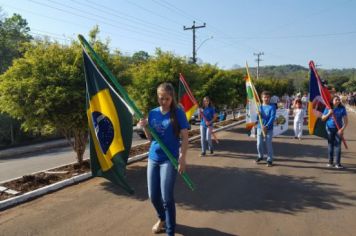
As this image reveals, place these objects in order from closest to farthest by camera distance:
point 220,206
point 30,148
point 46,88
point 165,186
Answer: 1. point 165,186
2. point 220,206
3. point 46,88
4. point 30,148

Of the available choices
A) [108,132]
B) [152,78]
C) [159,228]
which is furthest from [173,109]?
[152,78]

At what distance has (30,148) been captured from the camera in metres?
16.9

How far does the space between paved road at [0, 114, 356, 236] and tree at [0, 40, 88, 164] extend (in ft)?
4.93

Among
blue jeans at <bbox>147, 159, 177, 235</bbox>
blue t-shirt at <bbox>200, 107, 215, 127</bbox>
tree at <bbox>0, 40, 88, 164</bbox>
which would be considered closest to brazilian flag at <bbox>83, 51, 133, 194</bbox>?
blue jeans at <bbox>147, 159, 177, 235</bbox>

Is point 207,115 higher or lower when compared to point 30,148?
higher

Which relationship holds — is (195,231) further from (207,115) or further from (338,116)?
(207,115)

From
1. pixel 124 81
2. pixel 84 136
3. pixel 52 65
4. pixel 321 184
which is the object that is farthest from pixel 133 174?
pixel 321 184

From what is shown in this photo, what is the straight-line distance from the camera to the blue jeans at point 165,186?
4.30m

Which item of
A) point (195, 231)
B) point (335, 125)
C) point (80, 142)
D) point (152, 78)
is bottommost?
point (195, 231)

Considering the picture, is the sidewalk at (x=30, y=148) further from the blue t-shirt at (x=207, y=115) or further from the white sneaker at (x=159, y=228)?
the white sneaker at (x=159, y=228)

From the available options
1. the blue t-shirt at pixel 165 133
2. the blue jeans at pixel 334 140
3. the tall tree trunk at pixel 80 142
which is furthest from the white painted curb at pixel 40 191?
the blue jeans at pixel 334 140

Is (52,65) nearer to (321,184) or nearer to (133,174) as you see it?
(133,174)

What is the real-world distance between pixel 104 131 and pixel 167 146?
1.27 m

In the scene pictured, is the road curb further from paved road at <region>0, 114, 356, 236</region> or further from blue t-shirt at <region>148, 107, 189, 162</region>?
blue t-shirt at <region>148, 107, 189, 162</region>
